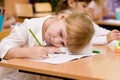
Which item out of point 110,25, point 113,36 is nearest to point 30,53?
point 113,36

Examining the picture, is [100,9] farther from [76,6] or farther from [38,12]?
[38,12]

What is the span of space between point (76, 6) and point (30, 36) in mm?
1043

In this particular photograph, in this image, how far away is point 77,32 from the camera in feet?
4.30

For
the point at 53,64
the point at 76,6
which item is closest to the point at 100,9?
the point at 76,6

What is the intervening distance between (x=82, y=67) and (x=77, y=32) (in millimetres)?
217

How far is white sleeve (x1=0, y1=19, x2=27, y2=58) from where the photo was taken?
1418 millimetres

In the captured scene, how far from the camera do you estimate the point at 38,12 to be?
15.8 ft

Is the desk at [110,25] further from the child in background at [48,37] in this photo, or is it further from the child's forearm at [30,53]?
the child's forearm at [30,53]

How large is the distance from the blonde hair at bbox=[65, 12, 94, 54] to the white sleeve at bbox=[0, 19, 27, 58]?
0.26m

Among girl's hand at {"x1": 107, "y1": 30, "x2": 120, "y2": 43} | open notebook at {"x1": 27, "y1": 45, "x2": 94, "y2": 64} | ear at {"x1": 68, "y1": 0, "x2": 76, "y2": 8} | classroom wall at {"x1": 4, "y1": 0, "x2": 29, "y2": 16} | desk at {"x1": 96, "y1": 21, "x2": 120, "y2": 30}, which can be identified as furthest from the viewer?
classroom wall at {"x1": 4, "y1": 0, "x2": 29, "y2": 16}

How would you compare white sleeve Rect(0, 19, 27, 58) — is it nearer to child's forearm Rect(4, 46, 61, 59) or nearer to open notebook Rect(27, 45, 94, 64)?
child's forearm Rect(4, 46, 61, 59)

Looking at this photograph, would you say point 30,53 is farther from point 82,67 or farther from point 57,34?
point 82,67

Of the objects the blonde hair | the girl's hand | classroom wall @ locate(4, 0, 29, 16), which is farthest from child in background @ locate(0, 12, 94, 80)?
classroom wall @ locate(4, 0, 29, 16)

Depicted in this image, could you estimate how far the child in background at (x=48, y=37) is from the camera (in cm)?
133
